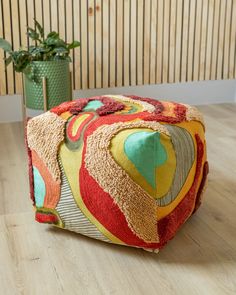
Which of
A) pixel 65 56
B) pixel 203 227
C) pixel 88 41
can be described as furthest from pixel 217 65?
pixel 203 227

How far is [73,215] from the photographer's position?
187 cm

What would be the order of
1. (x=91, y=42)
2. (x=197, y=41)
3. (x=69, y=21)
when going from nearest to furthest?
(x=69, y=21) < (x=91, y=42) < (x=197, y=41)

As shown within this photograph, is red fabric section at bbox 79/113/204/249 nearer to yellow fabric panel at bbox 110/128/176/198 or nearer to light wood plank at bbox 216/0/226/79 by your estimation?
yellow fabric panel at bbox 110/128/176/198

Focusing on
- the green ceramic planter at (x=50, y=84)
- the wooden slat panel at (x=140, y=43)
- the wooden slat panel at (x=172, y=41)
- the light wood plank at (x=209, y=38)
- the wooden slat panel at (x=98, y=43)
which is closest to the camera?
the green ceramic planter at (x=50, y=84)

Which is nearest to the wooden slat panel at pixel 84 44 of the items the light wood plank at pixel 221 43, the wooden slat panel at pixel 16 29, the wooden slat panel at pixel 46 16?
the wooden slat panel at pixel 46 16

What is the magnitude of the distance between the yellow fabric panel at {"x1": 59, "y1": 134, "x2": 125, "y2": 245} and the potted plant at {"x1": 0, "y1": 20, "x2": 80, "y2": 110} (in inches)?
58.7

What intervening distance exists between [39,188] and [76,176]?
0.76 feet

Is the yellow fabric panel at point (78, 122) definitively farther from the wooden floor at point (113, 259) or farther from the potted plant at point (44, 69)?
Result: the potted plant at point (44, 69)

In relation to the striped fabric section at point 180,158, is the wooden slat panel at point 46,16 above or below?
above

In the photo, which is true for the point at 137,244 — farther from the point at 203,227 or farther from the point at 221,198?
the point at 221,198

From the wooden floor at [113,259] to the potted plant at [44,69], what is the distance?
3.56 ft

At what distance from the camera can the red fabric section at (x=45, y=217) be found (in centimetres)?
195

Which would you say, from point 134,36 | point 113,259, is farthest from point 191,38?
point 113,259

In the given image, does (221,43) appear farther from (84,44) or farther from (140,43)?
(84,44)
